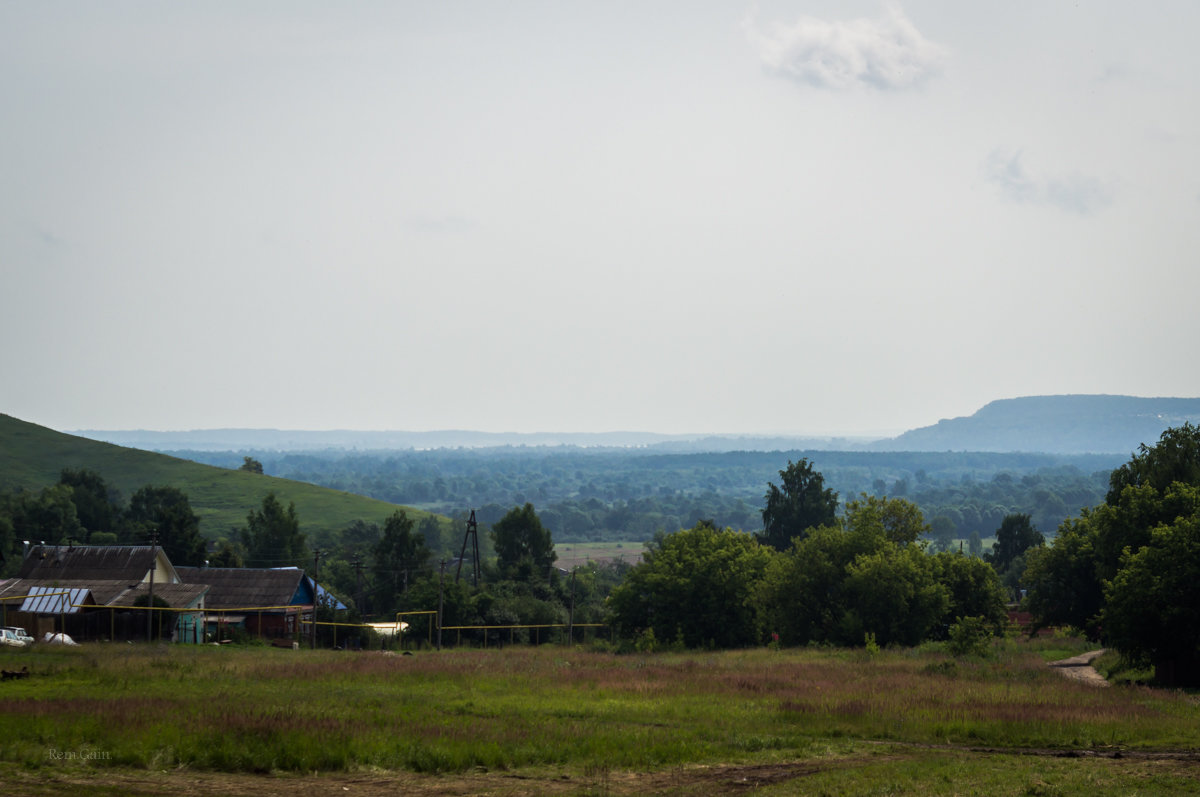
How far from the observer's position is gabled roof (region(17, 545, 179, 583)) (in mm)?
63438

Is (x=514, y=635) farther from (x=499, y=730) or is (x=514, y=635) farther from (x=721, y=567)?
(x=499, y=730)

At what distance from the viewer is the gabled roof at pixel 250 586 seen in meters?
66.4

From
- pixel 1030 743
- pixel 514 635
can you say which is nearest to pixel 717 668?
pixel 1030 743

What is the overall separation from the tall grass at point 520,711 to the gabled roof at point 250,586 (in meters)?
27.5

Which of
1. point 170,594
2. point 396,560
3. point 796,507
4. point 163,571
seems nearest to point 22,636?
point 170,594

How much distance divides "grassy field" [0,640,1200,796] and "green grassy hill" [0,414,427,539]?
124 m

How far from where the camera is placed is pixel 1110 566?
42.4 meters

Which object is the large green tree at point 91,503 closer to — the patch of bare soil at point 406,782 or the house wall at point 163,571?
the house wall at point 163,571

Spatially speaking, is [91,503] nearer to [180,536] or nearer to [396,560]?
[180,536]

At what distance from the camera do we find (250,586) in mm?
67750

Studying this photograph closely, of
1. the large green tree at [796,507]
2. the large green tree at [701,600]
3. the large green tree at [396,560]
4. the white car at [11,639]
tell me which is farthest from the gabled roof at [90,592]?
the large green tree at [796,507]

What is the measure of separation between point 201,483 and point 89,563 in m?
123

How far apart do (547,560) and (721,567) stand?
30.1 meters

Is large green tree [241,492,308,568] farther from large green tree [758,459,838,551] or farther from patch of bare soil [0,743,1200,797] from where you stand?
patch of bare soil [0,743,1200,797]
